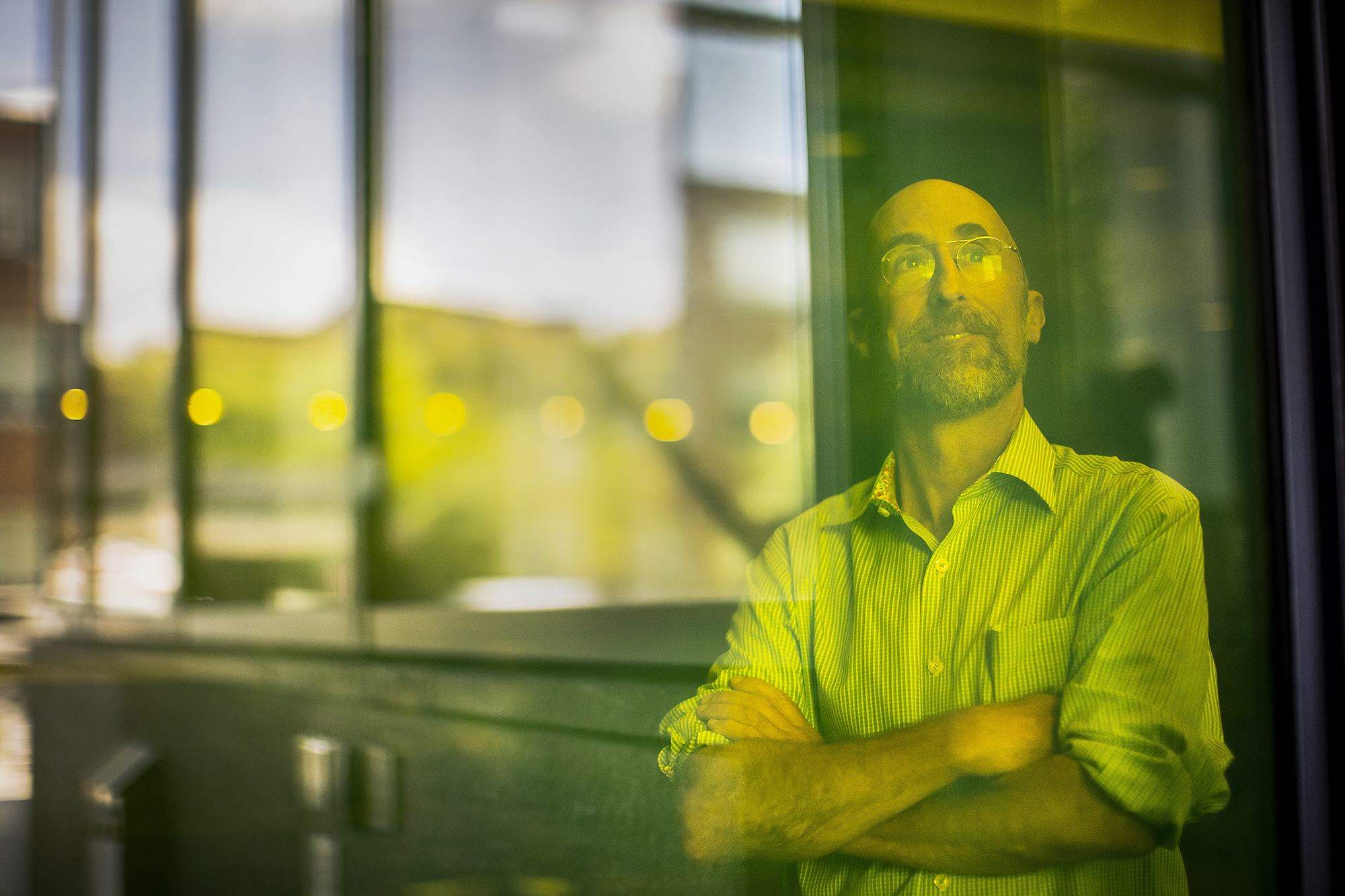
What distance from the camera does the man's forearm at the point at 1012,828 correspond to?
109 centimetres

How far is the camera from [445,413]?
2.79m

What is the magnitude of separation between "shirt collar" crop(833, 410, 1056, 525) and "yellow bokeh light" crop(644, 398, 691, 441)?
3.62 feet

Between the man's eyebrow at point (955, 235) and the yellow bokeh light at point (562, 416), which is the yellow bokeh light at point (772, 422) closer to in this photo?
the yellow bokeh light at point (562, 416)

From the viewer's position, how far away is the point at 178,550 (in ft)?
11.6

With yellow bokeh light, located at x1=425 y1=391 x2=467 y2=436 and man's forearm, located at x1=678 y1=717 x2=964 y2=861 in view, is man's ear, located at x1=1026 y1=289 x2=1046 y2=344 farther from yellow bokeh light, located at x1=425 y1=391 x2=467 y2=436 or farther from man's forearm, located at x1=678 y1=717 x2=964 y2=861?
yellow bokeh light, located at x1=425 y1=391 x2=467 y2=436

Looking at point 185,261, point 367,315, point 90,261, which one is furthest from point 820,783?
point 90,261

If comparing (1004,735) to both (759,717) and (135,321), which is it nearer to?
(759,717)

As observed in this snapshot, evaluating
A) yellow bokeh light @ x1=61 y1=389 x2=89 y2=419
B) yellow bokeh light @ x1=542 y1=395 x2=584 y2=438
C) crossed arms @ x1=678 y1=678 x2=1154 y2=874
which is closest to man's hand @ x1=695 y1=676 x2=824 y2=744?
crossed arms @ x1=678 y1=678 x2=1154 y2=874

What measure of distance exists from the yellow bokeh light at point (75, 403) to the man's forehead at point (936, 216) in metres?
3.34

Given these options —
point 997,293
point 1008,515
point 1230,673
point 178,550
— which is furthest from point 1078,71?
point 178,550

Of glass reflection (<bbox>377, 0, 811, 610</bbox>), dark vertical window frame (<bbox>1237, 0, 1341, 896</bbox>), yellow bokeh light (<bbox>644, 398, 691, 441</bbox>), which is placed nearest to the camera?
dark vertical window frame (<bbox>1237, 0, 1341, 896</bbox>)

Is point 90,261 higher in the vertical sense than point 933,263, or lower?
higher

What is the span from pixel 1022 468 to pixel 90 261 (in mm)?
3603

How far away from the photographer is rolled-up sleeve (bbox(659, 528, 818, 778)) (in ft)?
3.88
